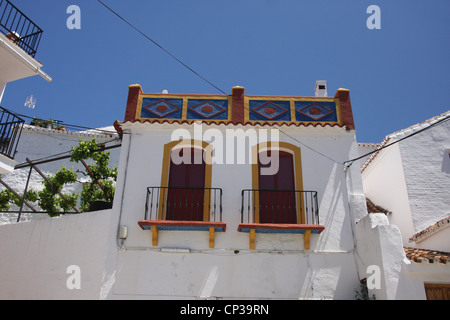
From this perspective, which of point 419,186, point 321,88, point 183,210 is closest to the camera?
point 183,210

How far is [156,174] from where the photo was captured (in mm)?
9234

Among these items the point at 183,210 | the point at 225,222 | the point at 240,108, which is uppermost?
the point at 240,108

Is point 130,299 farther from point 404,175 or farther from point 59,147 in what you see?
point 59,147

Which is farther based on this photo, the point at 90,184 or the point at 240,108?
the point at 90,184

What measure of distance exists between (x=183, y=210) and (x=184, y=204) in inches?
5.4

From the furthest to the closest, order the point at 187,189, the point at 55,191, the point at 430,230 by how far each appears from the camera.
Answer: the point at 55,191 → the point at 430,230 → the point at 187,189

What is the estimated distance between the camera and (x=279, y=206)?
9.17m

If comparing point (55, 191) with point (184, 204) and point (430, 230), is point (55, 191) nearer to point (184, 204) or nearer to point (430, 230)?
point (184, 204)

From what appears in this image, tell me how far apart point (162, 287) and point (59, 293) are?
2221mm

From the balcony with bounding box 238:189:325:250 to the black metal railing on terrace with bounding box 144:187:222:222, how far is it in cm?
66

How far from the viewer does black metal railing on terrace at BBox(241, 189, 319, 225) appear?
8797mm

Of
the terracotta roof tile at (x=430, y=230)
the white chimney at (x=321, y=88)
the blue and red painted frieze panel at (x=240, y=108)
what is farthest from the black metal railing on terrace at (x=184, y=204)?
the terracotta roof tile at (x=430, y=230)

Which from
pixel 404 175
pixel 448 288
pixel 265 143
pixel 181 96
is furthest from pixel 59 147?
pixel 448 288

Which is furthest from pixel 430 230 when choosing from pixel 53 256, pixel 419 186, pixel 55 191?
pixel 55 191
